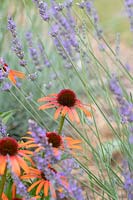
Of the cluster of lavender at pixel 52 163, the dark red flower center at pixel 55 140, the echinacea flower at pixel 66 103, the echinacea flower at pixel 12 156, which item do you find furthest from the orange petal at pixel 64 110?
the cluster of lavender at pixel 52 163

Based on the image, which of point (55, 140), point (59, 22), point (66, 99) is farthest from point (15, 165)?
point (59, 22)

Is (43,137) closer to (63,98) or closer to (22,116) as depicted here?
(63,98)

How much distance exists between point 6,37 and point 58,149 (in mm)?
2339

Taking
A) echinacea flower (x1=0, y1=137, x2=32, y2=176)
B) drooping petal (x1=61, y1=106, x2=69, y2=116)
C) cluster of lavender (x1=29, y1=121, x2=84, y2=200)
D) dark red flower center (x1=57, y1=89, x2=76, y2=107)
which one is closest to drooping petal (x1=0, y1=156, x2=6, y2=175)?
echinacea flower (x1=0, y1=137, x2=32, y2=176)

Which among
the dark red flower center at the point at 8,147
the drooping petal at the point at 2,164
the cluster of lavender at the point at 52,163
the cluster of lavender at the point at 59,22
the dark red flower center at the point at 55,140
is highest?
the cluster of lavender at the point at 59,22

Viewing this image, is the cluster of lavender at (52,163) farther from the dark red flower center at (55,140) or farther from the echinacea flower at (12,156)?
the dark red flower center at (55,140)

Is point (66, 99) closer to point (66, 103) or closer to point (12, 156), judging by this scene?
point (66, 103)

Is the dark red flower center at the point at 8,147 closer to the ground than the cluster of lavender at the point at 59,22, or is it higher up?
closer to the ground

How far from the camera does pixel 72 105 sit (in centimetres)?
210

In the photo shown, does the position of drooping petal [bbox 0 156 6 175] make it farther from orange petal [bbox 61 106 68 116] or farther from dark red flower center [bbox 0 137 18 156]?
orange petal [bbox 61 106 68 116]

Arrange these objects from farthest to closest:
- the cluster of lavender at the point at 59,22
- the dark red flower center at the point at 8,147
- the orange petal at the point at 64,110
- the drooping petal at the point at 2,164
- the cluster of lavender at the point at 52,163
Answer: the cluster of lavender at the point at 59,22
the orange petal at the point at 64,110
the dark red flower center at the point at 8,147
the drooping petal at the point at 2,164
the cluster of lavender at the point at 52,163

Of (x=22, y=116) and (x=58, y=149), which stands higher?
(x=22, y=116)

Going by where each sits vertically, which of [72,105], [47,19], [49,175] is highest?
[47,19]

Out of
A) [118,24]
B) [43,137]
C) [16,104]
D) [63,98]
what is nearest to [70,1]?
[63,98]
